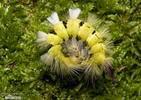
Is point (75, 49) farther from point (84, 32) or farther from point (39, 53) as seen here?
point (39, 53)

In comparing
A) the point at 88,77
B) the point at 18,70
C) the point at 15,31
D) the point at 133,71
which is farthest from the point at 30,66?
the point at 133,71

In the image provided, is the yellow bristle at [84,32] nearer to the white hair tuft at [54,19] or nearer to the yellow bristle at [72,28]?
the yellow bristle at [72,28]

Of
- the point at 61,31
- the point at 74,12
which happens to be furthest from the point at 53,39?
the point at 74,12

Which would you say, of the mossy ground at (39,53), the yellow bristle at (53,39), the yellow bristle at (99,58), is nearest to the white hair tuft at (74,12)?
the mossy ground at (39,53)

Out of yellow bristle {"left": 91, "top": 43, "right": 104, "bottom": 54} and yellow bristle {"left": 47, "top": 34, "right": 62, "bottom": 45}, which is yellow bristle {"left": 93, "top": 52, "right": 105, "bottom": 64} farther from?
yellow bristle {"left": 47, "top": 34, "right": 62, "bottom": 45}

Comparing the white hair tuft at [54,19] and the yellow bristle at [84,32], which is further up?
the white hair tuft at [54,19]

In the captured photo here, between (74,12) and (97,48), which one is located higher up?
(74,12)
